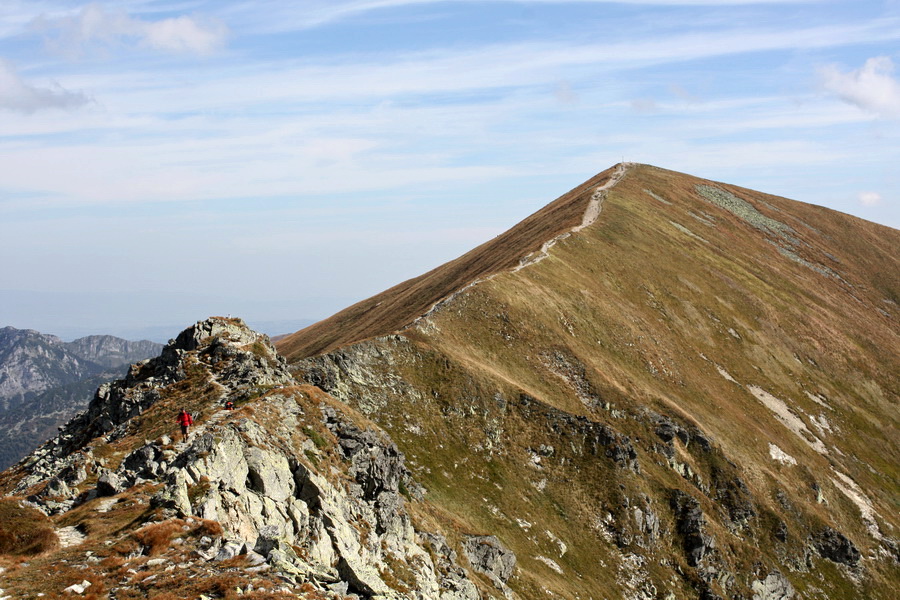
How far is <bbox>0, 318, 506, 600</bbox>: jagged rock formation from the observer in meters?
25.0

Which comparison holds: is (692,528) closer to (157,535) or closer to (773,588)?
(773,588)

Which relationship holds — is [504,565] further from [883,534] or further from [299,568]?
[883,534]

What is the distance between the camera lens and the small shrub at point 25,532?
24.7 metres

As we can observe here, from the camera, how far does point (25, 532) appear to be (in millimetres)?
25953

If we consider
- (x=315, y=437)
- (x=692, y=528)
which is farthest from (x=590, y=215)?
(x=315, y=437)

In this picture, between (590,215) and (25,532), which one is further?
(590,215)

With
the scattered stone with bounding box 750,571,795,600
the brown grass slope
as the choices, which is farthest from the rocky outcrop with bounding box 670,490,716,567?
the brown grass slope

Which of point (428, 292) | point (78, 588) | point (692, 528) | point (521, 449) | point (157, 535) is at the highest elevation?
point (428, 292)

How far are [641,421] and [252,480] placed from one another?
51432 mm

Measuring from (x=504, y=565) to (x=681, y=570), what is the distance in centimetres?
2198

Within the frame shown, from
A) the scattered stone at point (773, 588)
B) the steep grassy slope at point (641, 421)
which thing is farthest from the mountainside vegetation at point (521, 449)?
the scattered stone at point (773, 588)

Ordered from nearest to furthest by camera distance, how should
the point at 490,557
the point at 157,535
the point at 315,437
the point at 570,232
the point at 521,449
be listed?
the point at 157,535 → the point at 315,437 → the point at 490,557 → the point at 521,449 → the point at 570,232

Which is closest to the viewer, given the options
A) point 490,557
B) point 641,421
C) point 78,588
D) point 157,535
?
point 78,588

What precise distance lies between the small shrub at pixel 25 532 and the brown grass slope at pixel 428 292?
69.6 metres
